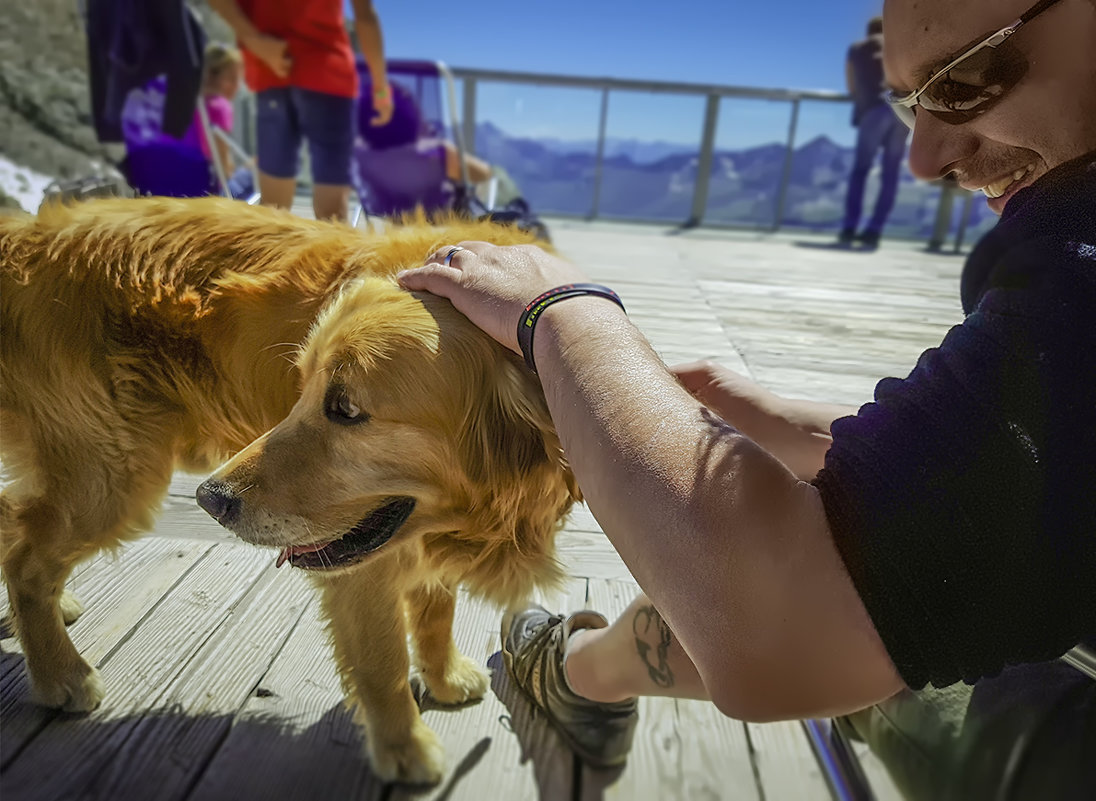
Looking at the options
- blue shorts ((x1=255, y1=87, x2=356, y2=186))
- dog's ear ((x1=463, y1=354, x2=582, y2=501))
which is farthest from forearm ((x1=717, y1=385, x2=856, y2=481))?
blue shorts ((x1=255, y1=87, x2=356, y2=186))

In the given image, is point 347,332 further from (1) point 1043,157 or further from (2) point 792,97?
(2) point 792,97

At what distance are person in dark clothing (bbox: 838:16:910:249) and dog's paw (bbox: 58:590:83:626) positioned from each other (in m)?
6.94

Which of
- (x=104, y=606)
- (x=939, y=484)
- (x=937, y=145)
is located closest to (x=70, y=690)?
(x=104, y=606)

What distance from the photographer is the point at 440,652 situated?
186 centimetres

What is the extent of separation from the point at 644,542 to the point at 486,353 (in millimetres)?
718

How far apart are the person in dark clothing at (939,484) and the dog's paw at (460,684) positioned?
1.08 meters

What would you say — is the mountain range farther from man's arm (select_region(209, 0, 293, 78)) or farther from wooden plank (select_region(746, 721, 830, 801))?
wooden plank (select_region(746, 721, 830, 801))

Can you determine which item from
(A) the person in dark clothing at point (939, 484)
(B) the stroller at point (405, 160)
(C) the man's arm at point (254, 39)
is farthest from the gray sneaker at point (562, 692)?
(B) the stroller at point (405, 160)

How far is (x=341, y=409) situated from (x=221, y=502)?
0.92 feet

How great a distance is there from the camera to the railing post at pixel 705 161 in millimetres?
10172

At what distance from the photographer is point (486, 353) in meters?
1.49

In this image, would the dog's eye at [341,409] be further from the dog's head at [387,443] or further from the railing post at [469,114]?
the railing post at [469,114]

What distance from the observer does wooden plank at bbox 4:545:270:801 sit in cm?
150

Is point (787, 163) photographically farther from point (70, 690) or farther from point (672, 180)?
point (70, 690)
